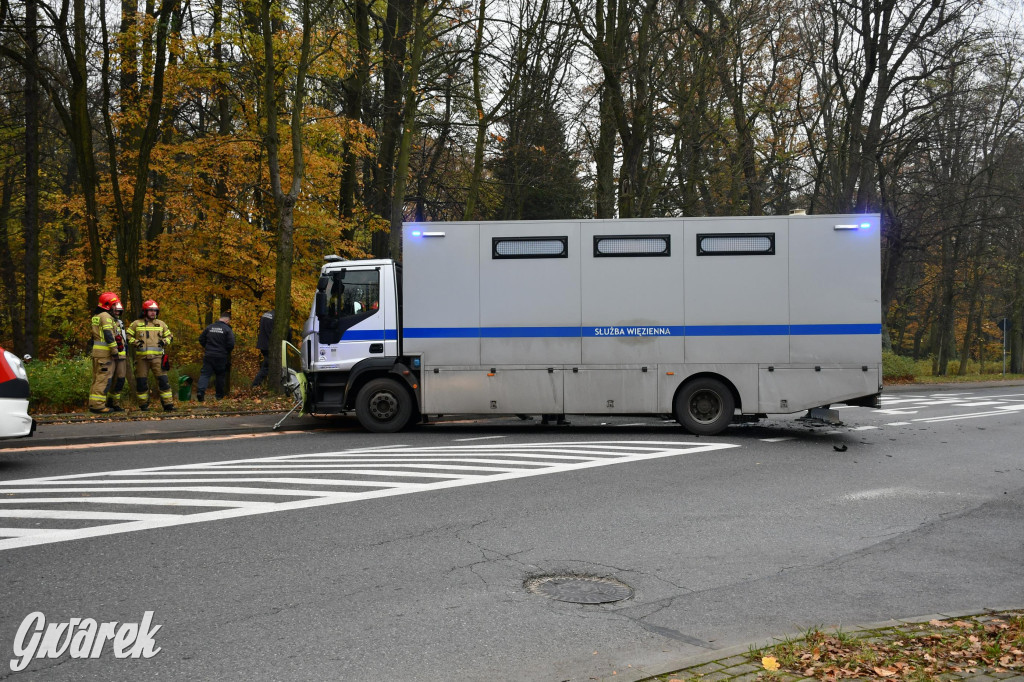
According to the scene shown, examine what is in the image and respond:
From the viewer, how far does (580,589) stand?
565 cm

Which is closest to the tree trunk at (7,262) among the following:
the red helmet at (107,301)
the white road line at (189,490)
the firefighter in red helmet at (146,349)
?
the firefighter in red helmet at (146,349)

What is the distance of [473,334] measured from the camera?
1378 cm

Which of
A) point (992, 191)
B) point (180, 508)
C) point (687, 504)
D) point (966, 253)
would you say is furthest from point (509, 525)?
point (966, 253)

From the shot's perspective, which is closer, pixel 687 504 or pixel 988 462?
pixel 687 504

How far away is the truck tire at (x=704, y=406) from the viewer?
13.5m

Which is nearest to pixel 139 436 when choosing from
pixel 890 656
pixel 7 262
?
pixel 890 656

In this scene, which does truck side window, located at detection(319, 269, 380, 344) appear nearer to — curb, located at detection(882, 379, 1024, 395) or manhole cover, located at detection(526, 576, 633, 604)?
manhole cover, located at detection(526, 576, 633, 604)

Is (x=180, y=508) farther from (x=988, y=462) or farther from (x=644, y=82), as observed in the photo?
(x=644, y=82)

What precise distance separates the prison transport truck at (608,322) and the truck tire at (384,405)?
2 centimetres

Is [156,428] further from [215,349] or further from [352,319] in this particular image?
[215,349]

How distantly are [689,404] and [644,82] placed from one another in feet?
37.5

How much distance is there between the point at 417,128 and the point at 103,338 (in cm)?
1136

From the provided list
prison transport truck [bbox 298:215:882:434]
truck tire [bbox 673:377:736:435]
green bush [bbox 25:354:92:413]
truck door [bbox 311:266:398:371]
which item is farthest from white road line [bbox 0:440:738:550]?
green bush [bbox 25:354:92:413]

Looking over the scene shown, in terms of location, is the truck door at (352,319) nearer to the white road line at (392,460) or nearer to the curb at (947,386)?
the white road line at (392,460)
